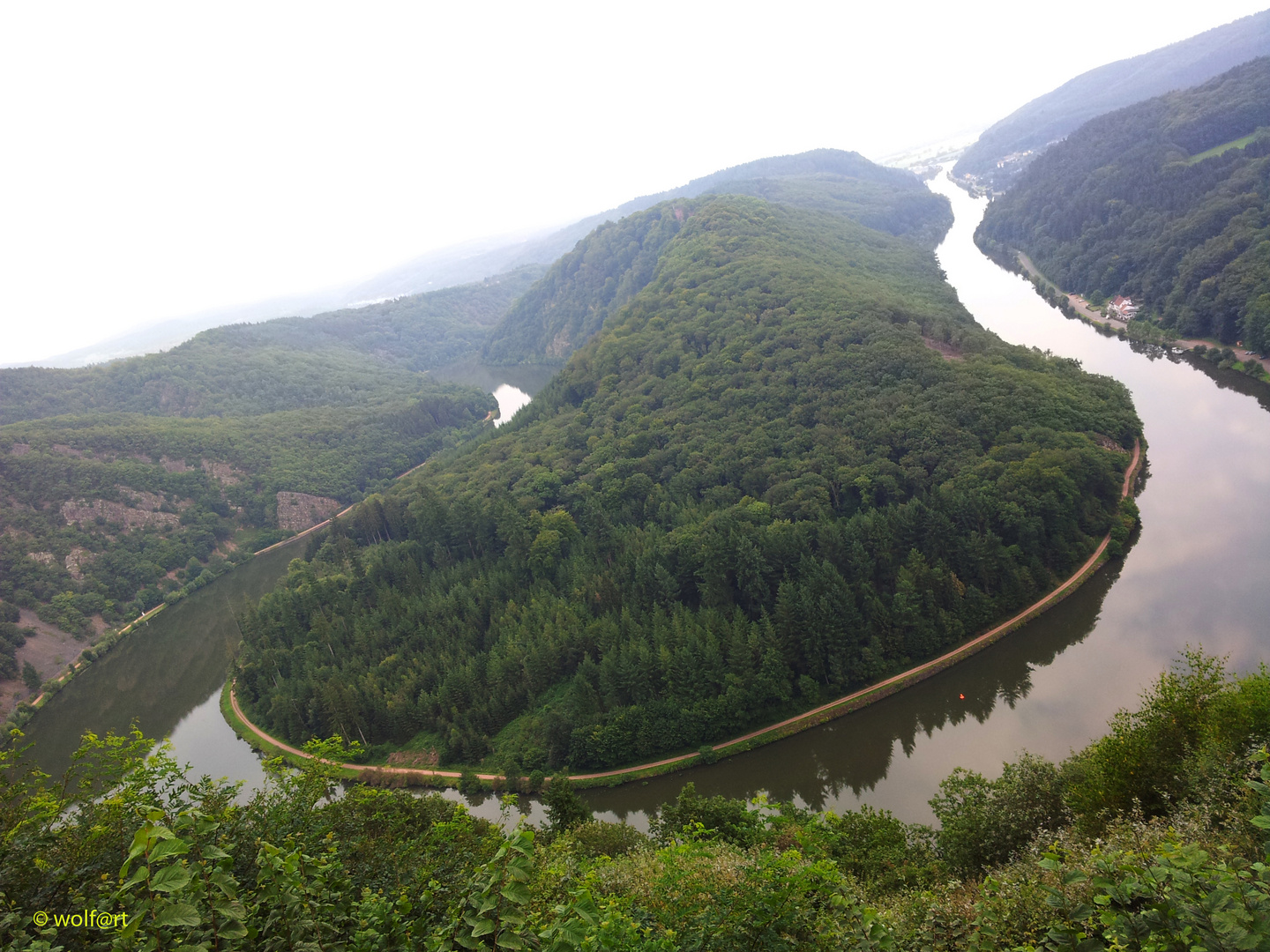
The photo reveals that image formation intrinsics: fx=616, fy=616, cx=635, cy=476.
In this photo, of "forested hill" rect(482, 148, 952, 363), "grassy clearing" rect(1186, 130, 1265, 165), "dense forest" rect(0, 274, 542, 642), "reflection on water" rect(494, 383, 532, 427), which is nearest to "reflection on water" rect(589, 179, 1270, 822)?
"grassy clearing" rect(1186, 130, 1265, 165)

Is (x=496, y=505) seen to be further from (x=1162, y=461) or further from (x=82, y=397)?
(x=82, y=397)

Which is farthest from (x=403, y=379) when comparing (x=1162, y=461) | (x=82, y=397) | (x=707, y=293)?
(x=1162, y=461)

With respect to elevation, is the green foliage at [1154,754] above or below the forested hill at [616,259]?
below

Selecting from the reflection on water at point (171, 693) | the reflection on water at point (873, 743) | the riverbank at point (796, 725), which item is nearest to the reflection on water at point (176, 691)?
the reflection on water at point (171, 693)

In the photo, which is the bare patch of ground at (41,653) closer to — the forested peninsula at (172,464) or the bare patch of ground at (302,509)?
the forested peninsula at (172,464)

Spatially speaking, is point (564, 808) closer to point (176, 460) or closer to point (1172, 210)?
point (176, 460)

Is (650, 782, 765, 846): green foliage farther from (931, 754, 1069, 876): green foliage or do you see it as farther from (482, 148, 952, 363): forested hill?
(482, 148, 952, 363): forested hill
